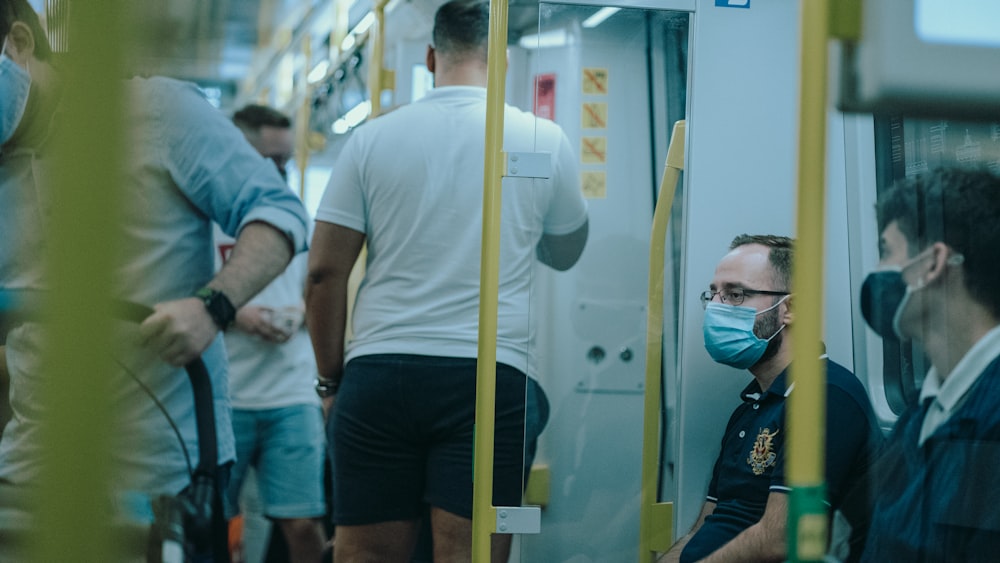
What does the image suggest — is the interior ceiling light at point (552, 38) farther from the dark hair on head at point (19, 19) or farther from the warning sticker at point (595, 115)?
the dark hair on head at point (19, 19)

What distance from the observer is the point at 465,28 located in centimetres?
287

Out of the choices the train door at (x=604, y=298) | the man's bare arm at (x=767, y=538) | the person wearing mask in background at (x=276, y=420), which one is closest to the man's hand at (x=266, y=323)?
the person wearing mask in background at (x=276, y=420)

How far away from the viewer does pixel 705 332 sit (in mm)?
2512

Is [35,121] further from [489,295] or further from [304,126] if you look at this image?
[304,126]

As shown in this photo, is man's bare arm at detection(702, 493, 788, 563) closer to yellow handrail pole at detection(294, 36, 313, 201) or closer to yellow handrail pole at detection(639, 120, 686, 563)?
yellow handrail pole at detection(639, 120, 686, 563)

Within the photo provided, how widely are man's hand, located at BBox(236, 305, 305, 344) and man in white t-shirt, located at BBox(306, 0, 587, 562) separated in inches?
51.0

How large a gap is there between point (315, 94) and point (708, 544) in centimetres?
428

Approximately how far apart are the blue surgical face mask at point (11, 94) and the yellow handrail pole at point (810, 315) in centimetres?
120

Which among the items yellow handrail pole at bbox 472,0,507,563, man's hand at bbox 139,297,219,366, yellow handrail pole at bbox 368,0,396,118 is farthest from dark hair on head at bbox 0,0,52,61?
yellow handrail pole at bbox 368,0,396,118

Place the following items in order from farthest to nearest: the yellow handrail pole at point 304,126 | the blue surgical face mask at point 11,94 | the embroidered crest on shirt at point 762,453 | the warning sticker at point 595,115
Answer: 1. the yellow handrail pole at point 304,126
2. the warning sticker at point 595,115
3. the embroidered crest on shirt at point 762,453
4. the blue surgical face mask at point 11,94

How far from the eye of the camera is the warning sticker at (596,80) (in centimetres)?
272

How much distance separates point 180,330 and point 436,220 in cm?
95

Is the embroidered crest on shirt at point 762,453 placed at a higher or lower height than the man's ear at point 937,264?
lower

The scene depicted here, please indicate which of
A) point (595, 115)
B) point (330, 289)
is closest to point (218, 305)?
point (330, 289)
